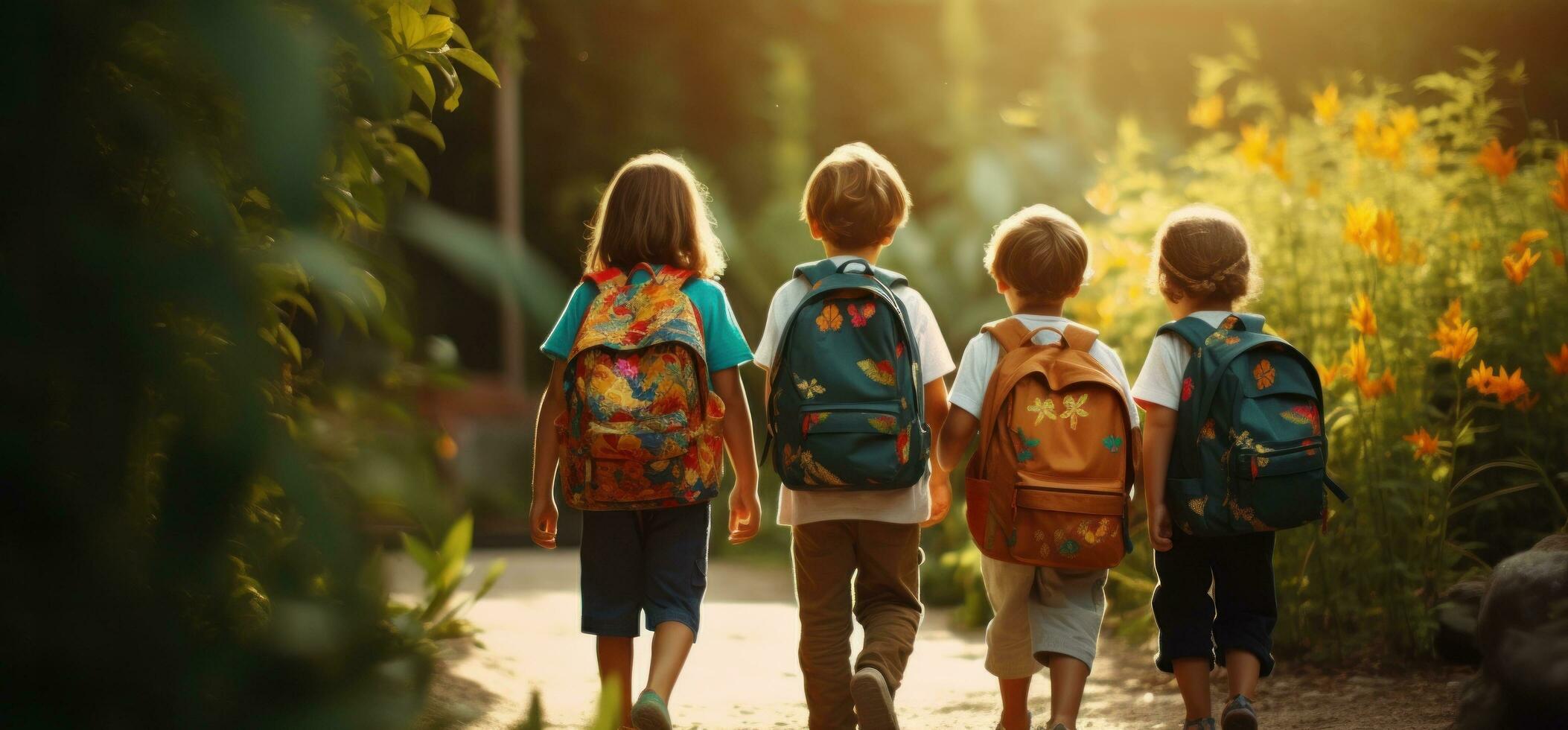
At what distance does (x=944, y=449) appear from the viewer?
3.33 metres

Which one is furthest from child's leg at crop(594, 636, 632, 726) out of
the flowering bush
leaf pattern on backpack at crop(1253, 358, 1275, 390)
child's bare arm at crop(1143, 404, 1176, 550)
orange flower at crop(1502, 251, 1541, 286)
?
orange flower at crop(1502, 251, 1541, 286)

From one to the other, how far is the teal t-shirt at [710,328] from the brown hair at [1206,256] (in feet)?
3.38

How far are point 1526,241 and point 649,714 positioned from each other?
2.63 metres

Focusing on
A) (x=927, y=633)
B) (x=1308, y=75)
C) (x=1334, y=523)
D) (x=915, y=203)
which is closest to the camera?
(x=1334, y=523)

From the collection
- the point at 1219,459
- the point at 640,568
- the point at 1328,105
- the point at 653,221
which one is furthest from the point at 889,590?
the point at 1328,105

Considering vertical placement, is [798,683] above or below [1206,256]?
below

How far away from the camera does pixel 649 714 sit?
9.99 feet

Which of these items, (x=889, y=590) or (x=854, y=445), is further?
(x=889, y=590)

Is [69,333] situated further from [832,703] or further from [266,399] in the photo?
[832,703]

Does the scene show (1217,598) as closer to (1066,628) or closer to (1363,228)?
(1066,628)

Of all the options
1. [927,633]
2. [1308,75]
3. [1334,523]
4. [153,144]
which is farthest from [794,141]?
[153,144]

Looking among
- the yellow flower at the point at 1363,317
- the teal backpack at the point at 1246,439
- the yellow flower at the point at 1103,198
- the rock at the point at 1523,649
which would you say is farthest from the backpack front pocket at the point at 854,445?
the yellow flower at the point at 1103,198

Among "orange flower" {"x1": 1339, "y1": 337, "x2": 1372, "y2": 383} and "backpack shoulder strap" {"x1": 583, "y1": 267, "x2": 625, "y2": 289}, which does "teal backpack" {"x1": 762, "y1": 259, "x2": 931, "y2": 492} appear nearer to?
"backpack shoulder strap" {"x1": 583, "y1": 267, "x2": 625, "y2": 289}

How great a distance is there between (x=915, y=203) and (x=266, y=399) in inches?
401
